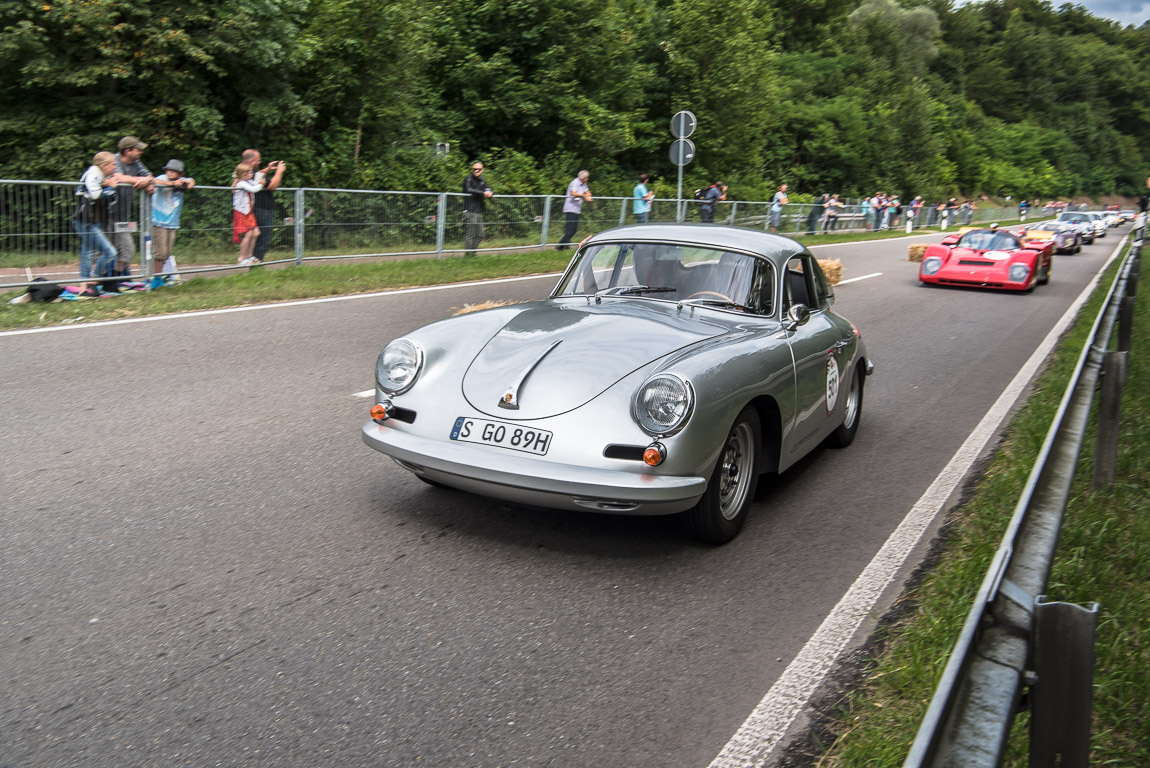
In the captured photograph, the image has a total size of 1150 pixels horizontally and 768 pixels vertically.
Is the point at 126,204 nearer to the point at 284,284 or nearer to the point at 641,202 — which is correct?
the point at 284,284

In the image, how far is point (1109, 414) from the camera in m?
5.22

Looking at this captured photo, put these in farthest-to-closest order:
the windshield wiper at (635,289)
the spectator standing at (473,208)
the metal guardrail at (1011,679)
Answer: the spectator standing at (473,208), the windshield wiper at (635,289), the metal guardrail at (1011,679)

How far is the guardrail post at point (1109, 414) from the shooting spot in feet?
16.6

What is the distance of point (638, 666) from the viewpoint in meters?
3.50

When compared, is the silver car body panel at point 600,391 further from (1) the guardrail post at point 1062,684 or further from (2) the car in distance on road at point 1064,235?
(2) the car in distance on road at point 1064,235

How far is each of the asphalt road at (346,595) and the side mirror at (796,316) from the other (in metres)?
0.96

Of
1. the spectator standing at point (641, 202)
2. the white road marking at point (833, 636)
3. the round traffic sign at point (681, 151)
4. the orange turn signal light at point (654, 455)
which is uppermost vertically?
the round traffic sign at point (681, 151)

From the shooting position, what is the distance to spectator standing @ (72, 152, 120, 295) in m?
11.1

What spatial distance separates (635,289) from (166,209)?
8477 mm

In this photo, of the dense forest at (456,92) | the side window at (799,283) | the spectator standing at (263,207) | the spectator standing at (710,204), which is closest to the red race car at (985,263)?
the spectator standing at (710,204)

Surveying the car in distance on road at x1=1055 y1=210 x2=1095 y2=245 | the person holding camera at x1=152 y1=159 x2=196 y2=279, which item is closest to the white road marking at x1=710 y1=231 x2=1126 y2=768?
the person holding camera at x1=152 y1=159 x2=196 y2=279

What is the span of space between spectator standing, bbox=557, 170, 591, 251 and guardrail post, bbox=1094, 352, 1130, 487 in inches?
626

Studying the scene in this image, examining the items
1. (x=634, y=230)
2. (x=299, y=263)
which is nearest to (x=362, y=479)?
(x=634, y=230)

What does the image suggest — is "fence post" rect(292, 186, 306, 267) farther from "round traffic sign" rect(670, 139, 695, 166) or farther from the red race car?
the red race car
